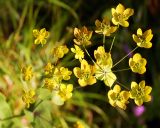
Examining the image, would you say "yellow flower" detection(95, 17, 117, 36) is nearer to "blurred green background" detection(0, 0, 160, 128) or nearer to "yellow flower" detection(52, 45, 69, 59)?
"yellow flower" detection(52, 45, 69, 59)

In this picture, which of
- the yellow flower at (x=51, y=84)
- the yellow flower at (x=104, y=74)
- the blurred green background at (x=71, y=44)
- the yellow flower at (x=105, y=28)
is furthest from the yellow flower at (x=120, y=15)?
the blurred green background at (x=71, y=44)

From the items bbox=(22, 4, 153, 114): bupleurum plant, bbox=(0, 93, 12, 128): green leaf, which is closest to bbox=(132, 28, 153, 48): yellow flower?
bbox=(22, 4, 153, 114): bupleurum plant

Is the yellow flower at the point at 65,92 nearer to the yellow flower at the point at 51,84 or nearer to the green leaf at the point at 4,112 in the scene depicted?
the yellow flower at the point at 51,84

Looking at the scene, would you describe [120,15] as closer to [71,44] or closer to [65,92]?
[65,92]

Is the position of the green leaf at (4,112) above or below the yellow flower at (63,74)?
above

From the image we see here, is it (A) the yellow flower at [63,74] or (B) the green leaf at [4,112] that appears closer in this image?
(A) the yellow flower at [63,74]

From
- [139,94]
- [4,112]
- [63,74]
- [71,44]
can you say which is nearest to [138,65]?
[139,94]
